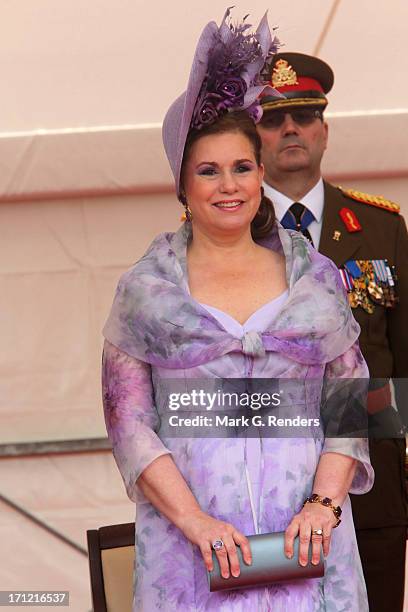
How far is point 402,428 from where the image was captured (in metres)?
2.54

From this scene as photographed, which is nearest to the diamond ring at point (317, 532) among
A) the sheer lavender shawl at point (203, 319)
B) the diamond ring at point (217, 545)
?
the diamond ring at point (217, 545)

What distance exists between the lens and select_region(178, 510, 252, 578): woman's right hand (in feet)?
5.54

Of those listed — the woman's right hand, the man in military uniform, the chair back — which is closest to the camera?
the woman's right hand

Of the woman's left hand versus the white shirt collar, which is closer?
the woman's left hand

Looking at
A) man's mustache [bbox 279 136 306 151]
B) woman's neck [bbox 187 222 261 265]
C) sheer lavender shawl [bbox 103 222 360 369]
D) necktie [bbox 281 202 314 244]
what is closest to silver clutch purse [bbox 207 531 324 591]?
→ sheer lavender shawl [bbox 103 222 360 369]

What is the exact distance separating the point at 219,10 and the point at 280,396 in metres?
1.62

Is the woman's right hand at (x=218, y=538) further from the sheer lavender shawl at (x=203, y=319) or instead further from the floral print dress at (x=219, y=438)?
the sheer lavender shawl at (x=203, y=319)

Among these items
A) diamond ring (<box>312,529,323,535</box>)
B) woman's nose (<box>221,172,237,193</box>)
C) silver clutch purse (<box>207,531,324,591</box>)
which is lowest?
silver clutch purse (<box>207,531,324,591</box>)

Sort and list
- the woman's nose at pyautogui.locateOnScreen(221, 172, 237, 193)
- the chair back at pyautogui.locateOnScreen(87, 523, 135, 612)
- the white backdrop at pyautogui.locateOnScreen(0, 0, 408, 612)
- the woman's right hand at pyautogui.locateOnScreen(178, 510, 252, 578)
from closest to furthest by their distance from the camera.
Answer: the woman's right hand at pyautogui.locateOnScreen(178, 510, 252, 578) → the woman's nose at pyautogui.locateOnScreen(221, 172, 237, 193) → the chair back at pyautogui.locateOnScreen(87, 523, 135, 612) → the white backdrop at pyautogui.locateOnScreen(0, 0, 408, 612)

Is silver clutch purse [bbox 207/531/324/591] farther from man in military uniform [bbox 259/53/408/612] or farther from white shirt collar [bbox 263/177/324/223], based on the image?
white shirt collar [bbox 263/177/324/223]

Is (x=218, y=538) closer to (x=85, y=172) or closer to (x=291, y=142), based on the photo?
(x=291, y=142)

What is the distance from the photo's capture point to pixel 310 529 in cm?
173

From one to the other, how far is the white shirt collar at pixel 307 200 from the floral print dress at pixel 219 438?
639mm

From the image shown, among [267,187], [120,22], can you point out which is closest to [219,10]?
[120,22]
